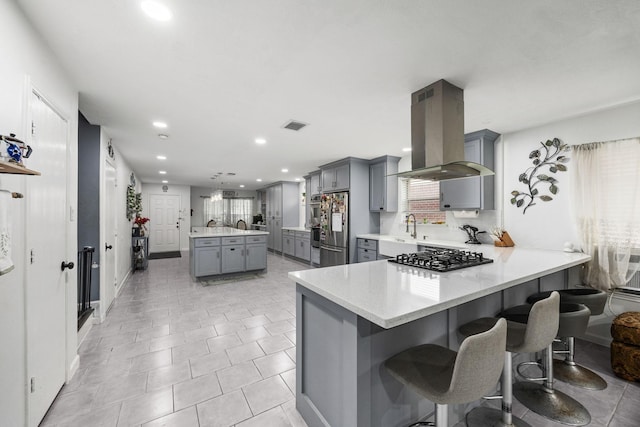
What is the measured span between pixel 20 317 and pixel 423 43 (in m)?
2.87

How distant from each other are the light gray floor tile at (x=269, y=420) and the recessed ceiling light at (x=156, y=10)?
8.22ft

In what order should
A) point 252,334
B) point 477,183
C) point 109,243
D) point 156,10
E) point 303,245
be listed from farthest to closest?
point 303,245
point 109,243
point 477,183
point 252,334
point 156,10

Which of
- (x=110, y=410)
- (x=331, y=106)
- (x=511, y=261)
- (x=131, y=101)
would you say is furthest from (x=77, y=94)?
(x=511, y=261)

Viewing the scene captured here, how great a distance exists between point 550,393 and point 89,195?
16.4 feet

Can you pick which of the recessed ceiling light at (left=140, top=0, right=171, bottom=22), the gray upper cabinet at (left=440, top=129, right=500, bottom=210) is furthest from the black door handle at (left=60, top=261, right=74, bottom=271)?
the gray upper cabinet at (left=440, top=129, right=500, bottom=210)

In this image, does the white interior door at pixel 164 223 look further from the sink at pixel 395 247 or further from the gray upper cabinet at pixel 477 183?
the gray upper cabinet at pixel 477 183

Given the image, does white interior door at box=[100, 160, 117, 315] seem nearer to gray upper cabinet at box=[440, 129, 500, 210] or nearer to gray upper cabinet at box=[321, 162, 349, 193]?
gray upper cabinet at box=[321, 162, 349, 193]

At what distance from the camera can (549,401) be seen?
1.87 meters

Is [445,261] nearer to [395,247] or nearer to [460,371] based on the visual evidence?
[460,371]

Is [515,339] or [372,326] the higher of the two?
[372,326]

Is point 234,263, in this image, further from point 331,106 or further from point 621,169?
point 621,169

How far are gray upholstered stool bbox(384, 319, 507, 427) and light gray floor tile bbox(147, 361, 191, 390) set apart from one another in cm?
179

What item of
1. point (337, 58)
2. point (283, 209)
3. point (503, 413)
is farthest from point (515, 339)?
point (283, 209)

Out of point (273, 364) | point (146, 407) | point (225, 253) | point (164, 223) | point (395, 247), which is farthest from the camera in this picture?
point (164, 223)
